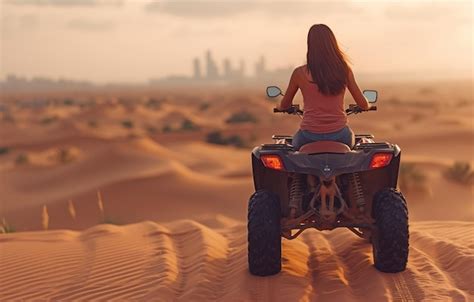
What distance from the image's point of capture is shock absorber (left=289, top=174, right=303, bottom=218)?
5531 mm

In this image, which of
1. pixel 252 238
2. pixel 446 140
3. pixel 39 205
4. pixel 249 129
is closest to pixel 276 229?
pixel 252 238

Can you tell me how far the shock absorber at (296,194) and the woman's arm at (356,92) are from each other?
90 cm

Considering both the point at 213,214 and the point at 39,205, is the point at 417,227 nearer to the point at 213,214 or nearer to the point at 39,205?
the point at 213,214

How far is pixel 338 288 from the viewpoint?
17.6 ft

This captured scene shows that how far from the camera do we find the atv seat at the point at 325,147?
5293 millimetres

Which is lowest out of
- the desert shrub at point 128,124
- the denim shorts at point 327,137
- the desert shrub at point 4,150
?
the desert shrub at point 128,124

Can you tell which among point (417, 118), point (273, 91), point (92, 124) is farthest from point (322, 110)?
point (92, 124)

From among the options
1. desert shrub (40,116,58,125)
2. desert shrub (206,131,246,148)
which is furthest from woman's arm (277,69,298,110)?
desert shrub (40,116,58,125)

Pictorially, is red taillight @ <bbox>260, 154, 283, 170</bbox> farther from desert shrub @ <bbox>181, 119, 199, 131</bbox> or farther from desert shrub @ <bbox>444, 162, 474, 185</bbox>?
desert shrub @ <bbox>181, 119, 199, 131</bbox>

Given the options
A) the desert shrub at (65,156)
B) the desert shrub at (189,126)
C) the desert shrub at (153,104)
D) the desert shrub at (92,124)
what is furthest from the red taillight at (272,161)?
the desert shrub at (153,104)

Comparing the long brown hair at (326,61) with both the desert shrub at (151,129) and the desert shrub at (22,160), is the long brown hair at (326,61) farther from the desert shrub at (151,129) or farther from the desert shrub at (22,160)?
the desert shrub at (151,129)

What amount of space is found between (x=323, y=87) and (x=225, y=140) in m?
18.5

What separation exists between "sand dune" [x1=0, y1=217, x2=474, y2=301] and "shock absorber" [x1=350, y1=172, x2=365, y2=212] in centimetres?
67

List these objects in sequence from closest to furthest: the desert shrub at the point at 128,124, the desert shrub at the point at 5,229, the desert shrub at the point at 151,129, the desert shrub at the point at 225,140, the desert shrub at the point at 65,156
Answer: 1. the desert shrub at the point at 5,229
2. the desert shrub at the point at 65,156
3. the desert shrub at the point at 225,140
4. the desert shrub at the point at 151,129
5. the desert shrub at the point at 128,124
